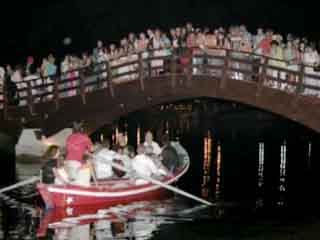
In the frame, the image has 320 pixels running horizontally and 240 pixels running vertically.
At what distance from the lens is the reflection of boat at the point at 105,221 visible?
1761 centimetres

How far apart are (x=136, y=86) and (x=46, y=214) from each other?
28.1ft

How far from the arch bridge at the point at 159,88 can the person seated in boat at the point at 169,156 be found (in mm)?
2822

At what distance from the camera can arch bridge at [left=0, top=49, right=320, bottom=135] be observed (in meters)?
25.2

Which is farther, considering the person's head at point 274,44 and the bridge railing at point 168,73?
the person's head at point 274,44

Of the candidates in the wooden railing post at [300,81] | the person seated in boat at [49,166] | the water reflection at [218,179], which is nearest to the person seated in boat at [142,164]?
the water reflection at [218,179]

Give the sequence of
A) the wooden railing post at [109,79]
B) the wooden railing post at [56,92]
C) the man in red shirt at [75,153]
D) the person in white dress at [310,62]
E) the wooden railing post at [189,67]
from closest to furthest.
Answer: the man in red shirt at [75,153] < the wooden railing post at [189,67] < the person in white dress at [310,62] < the wooden railing post at [109,79] < the wooden railing post at [56,92]

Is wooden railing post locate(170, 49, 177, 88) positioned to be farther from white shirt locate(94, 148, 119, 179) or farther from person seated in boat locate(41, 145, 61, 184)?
person seated in boat locate(41, 145, 61, 184)

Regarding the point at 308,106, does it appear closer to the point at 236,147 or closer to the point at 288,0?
the point at 236,147

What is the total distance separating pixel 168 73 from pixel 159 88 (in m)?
0.67

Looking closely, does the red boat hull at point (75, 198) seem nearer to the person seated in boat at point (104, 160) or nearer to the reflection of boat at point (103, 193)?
the reflection of boat at point (103, 193)

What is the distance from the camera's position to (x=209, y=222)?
758 inches

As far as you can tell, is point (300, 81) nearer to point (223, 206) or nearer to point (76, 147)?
point (223, 206)

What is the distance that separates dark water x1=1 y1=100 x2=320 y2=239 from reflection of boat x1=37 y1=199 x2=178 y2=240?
23 millimetres

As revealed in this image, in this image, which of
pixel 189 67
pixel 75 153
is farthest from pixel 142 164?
pixel 189 67
